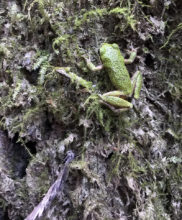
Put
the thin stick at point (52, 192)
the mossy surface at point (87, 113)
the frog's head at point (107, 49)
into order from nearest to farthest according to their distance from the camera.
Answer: the thin stick at point (52, 192)
the mossy surface at point (87, 113)
the frog's head at point (107, 49)

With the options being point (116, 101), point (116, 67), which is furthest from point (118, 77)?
point (116, 101)

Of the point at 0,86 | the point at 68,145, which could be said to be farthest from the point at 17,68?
the point at 68,145

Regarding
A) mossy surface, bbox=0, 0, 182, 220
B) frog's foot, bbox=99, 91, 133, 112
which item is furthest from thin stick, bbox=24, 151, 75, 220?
frog's foot, bbox=99, 91, 133, 112

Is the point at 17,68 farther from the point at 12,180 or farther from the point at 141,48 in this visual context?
the point at 141,48

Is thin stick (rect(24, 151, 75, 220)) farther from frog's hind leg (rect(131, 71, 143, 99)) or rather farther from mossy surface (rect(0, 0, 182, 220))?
frog's hind leg (rect(131, 71, 143, 99))

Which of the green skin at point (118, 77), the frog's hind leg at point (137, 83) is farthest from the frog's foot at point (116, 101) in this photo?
the frog's hind leg at point (137, 83)

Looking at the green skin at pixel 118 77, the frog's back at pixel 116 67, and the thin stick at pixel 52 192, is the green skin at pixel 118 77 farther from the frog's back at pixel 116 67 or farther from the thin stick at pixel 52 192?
the thin stick at pixel 52 192

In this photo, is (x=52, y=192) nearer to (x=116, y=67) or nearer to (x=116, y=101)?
(x=116, y=101)
